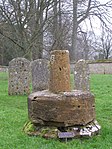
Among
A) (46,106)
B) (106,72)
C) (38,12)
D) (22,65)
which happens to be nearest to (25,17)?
(38,12)

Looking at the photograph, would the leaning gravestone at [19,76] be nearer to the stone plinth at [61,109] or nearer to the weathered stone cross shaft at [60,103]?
the weathered stone cross shaft at [60,103]

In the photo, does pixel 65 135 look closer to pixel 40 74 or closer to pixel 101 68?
pixel 40 74

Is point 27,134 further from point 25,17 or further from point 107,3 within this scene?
point 107,3

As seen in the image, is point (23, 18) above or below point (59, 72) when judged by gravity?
above

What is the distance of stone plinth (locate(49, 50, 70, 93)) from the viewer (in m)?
5.47

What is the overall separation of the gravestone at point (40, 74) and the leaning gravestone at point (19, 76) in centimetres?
70

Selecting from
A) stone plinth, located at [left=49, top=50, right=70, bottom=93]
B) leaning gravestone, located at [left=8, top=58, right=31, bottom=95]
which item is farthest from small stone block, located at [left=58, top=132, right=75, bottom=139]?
leaning gravestone, located at [left=8, top=58, right=31, bottom=95]

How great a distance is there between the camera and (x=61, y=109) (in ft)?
16.8

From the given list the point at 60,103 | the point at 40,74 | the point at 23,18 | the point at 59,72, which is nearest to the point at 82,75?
the point at 40,74

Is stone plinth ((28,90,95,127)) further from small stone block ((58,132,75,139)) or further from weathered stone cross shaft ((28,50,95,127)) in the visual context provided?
small stone block ((58,132,75,139))

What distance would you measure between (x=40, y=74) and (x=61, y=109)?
6.04 metres

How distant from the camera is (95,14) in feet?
88.8

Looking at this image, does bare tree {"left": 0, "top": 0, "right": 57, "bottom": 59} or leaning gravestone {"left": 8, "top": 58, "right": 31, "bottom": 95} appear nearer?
leaning gravestone {"left": 8, "top": 58, "right": 31, "bottom": 95}

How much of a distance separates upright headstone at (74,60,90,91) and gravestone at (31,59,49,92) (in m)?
1.03
